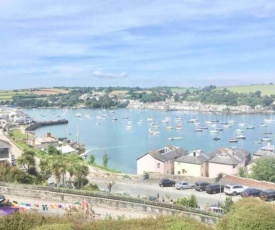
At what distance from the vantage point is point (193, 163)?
105 feet

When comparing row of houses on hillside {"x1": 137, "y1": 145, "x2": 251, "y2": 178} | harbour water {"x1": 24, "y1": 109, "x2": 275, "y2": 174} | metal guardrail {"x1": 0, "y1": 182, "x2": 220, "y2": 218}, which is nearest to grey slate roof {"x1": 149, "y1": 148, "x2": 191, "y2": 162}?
row of houses on hillside {"x1": 137, "y1": 145, "x2": 251, "y2": 178}

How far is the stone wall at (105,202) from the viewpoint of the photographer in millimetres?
13646

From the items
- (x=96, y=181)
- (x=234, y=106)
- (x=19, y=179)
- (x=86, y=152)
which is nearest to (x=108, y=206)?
(x=19, y=179)

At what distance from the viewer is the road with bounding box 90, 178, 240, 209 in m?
20.8

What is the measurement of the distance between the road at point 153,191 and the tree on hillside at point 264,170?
736 cm

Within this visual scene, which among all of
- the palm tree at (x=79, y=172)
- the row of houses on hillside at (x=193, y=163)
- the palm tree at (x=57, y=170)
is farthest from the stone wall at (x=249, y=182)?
the palm tree at (x=57, y=170)

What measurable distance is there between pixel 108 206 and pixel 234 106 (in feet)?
416

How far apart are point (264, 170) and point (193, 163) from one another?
5190 millimetres

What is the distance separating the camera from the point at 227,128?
8806 cm

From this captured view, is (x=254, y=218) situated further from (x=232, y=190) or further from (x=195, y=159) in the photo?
(x=195, y=159)

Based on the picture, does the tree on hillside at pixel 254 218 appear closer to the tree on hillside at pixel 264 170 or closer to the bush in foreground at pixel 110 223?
the bush in foreground at pixel 110 223

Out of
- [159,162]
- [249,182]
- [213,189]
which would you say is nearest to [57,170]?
[213,189]

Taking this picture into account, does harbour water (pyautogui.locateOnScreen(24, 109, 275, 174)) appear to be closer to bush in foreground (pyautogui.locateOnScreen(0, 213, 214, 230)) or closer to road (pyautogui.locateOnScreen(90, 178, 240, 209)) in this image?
road (pyautogui.locateOnScreen(90, 178, 240, 209))

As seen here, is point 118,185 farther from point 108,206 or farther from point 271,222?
point 271,222
